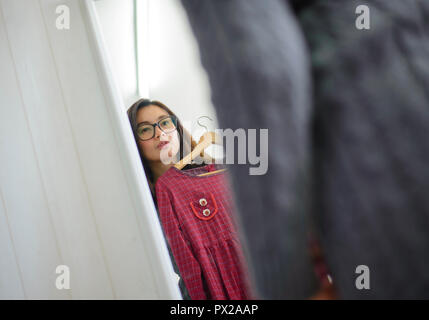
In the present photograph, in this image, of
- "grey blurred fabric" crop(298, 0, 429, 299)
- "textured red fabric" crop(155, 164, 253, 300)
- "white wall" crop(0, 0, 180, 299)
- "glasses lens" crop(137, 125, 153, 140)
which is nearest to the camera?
"grey blurred fabric" crop(298, 0, 429, 299)

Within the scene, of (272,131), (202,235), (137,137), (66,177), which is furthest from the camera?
(137,137)

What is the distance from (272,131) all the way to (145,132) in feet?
2.21

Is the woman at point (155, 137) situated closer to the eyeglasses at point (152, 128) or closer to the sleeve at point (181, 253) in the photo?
the eyeglasses at point (152, 128)

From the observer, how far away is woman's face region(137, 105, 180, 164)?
79 centimetres

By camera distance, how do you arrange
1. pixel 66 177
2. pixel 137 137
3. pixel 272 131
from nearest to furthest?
pixel 272 131 → pixel 66 177 → pixel 137 137

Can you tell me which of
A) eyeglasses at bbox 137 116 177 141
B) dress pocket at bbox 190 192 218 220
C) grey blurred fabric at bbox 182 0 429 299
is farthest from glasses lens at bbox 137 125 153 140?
grey blurred fabric at bbox 182 0 429 299

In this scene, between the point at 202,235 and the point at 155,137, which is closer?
the point at 202,235

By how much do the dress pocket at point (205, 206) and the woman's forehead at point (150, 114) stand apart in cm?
28

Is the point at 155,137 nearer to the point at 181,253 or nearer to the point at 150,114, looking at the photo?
the point at 150,114

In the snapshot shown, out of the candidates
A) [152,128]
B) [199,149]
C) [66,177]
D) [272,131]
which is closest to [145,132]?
[152,128]

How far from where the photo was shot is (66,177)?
0.57m

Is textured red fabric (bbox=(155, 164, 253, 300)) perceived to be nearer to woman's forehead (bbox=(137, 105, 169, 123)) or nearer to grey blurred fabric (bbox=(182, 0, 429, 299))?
woman's forehead (bbox=(137, 105, 169, 123))

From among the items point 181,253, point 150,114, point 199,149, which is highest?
point 150,114

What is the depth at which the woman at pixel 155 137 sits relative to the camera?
795 mm
